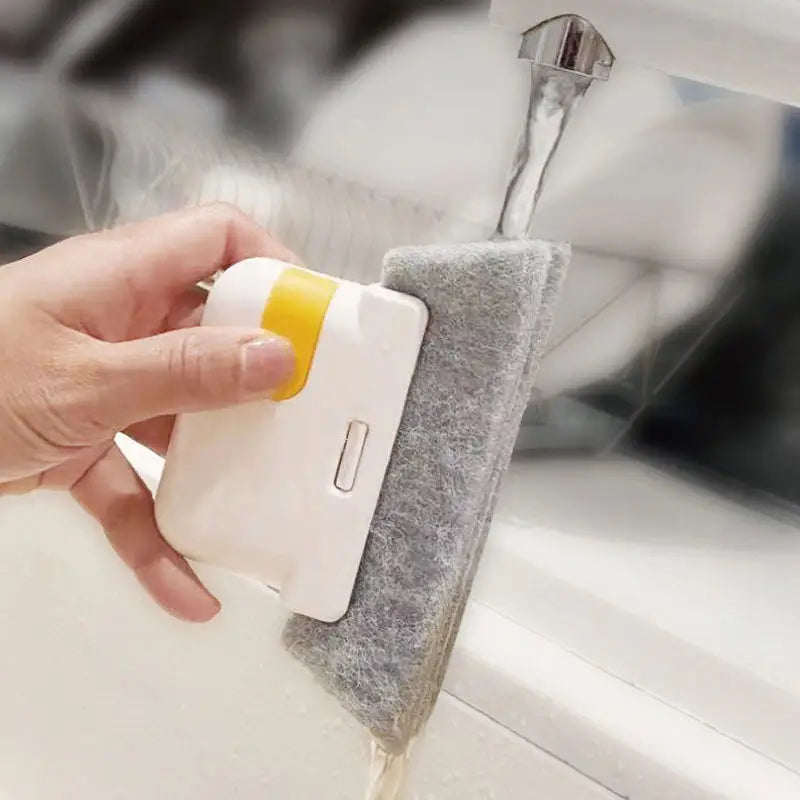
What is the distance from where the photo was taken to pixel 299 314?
386 mm

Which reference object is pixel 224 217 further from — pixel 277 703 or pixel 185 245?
pixel 277 703

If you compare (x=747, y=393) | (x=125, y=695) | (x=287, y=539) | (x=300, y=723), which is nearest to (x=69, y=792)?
(x=125, y=695)

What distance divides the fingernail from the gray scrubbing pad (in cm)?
5

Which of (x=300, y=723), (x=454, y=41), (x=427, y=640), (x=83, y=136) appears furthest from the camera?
(x=83, y=136)

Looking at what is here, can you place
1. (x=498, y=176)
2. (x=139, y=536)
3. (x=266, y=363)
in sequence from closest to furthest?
(x=266, y=363) → (x=139, y=536) → (x=498, y=176)

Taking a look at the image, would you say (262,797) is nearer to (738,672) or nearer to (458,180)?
(738,672)

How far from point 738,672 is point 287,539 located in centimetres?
23

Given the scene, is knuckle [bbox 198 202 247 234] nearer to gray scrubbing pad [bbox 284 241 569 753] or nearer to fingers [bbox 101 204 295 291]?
fingers [bbox 101 204 295 291]

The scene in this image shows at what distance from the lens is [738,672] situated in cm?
48

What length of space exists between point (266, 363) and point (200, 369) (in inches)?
1.0

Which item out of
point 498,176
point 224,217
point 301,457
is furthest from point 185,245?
point 498,176

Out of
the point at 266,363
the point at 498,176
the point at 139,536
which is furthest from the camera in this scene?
the point at 498,176

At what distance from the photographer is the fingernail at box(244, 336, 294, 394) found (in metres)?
0.38

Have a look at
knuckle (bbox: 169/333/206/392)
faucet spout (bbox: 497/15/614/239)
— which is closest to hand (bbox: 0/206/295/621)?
knuckle (bbox: 169/333/206/392)
